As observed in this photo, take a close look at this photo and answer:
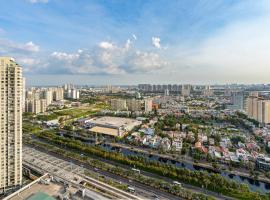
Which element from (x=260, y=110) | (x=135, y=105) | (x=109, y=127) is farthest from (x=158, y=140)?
(x=135, y=105)

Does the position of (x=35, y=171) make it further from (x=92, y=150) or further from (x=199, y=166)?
(x=199, y=166)

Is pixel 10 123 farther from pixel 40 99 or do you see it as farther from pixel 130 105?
pixel 130 105

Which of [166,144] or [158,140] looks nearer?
[166,144]

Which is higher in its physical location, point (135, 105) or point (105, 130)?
point (135, 105)

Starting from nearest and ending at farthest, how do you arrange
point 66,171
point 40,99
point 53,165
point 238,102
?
1. point 66,171
2. point 53,165
3. point 40,99
4. point 238,102

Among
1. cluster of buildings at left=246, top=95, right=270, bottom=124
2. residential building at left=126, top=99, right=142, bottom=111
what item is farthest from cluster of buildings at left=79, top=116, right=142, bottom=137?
cluster of buildings at left=246, top=95, right=270, bottom=124

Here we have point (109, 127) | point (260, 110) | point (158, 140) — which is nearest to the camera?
point (158, 140)

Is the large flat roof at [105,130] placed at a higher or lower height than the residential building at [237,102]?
lower

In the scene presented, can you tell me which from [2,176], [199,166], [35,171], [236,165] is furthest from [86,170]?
[236,165]

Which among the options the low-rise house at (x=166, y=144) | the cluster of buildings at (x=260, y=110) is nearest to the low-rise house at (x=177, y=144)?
the low-rise house at (x=166, y=144)

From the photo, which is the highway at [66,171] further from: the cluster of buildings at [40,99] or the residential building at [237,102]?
the residential building at [237,102]
